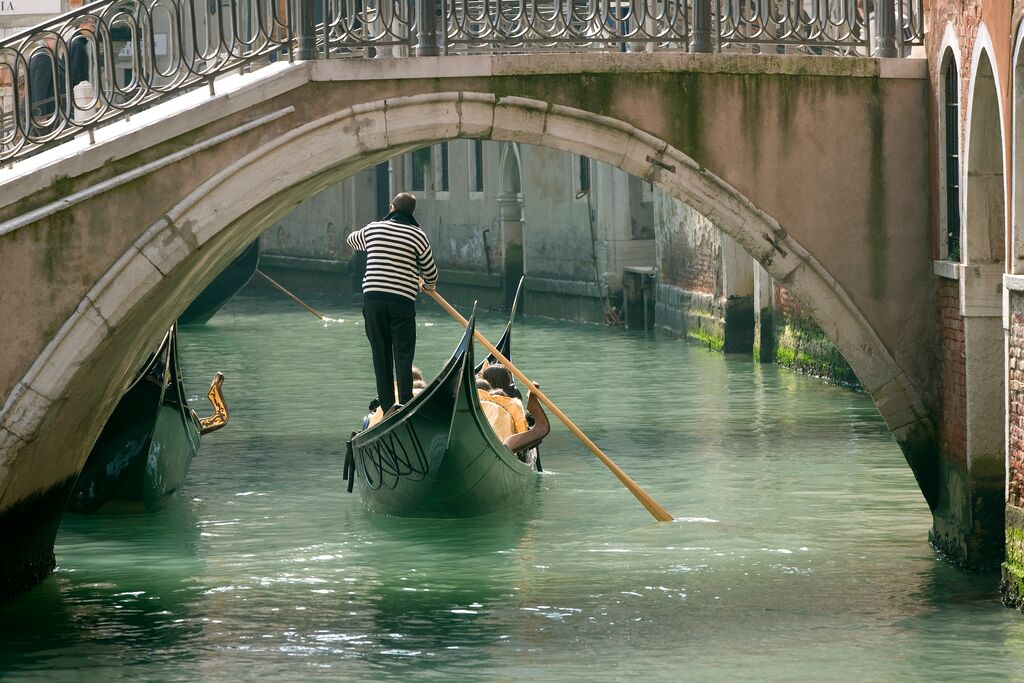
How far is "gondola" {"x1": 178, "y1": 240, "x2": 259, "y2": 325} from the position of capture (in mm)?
18312

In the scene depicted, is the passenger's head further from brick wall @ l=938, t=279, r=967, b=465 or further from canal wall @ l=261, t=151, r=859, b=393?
canal wall @ l=261, t=151, r=859, b=393

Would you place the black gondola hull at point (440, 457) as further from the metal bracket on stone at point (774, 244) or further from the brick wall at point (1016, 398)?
the brick wall at point (1016, 398)

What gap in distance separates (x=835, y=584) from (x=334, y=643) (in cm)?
171

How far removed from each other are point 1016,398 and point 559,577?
1.86m

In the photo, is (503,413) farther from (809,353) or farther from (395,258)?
(809,353)

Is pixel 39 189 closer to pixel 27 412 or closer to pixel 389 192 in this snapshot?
pixel 27 412

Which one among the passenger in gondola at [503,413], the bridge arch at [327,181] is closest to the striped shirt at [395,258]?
the bridge arch at [327,181]

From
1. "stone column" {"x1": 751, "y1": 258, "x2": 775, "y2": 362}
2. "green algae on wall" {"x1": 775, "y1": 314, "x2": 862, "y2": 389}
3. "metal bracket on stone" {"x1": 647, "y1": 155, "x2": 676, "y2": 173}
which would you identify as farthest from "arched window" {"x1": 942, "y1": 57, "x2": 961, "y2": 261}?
"stone column" {"x1": 751, "y1": 258, "x2": 775, "y2": 362}

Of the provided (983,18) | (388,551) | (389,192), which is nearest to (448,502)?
(388,551)

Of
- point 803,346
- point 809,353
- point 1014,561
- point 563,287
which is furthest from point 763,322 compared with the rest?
point 1014,561

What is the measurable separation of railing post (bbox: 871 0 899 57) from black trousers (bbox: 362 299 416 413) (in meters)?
2.15

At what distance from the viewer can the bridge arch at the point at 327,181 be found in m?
5.87

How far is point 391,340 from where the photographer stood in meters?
7.72

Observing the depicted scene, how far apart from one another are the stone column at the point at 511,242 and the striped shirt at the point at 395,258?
11429 millimetres
